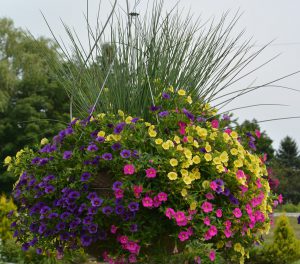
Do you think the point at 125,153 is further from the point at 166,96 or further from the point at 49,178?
the point at 166,96

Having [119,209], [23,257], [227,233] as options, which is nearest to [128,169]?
[119,209]

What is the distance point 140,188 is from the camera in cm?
248

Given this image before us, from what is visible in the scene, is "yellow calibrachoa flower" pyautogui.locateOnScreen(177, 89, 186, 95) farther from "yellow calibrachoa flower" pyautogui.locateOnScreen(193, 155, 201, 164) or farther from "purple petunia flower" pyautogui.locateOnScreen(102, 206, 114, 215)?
"purple petunia flower" pyautogui.locateOnScreen(102, 206, 114, 215)

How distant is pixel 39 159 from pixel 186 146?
0.87 metres

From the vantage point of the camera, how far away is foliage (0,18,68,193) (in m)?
20.4

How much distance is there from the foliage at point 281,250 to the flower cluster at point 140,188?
12.8 ft

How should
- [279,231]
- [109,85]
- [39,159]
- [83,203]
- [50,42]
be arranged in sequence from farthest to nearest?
[50,42] → [279,231] → [109,85] → [39,159] → [83,203]

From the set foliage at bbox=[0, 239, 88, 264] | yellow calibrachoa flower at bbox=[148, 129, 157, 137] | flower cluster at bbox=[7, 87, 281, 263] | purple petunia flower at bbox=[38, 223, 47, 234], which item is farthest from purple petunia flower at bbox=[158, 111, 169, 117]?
foliage at bbox=[0, 239, 88, 264]

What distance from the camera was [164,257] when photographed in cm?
277

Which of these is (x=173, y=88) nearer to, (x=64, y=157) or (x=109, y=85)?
(x=109, y=85)

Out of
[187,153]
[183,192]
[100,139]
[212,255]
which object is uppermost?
[100,139]

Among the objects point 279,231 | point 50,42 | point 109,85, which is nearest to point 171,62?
point 109,85

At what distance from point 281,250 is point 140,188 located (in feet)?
15.9

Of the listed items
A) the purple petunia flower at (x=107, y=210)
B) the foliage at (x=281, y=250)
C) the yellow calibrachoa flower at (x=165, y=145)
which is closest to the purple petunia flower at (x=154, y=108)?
the yellow calibrachoa flower at (x=165, y=145)
